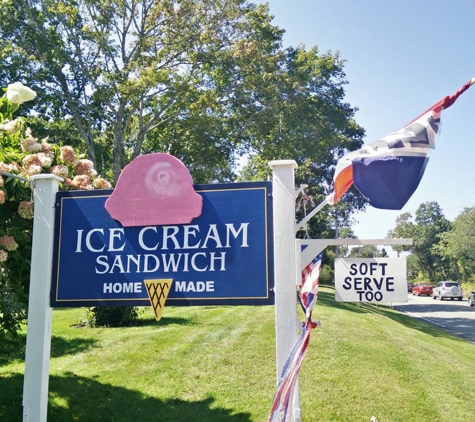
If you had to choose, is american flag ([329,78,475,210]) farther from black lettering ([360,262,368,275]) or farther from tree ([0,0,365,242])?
tree ([0,0,365,242])

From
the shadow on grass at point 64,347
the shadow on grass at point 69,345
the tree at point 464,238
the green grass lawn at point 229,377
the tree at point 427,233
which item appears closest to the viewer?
the green grass lawn at point 229,377

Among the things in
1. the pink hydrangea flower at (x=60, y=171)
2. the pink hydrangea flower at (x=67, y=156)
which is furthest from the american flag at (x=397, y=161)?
the pink hydrangea flower at (x=67, y=156)

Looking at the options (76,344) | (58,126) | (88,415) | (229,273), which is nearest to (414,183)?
(229,273)

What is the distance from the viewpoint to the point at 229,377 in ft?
22.0

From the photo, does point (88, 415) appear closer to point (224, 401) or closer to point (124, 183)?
point (224, 401)

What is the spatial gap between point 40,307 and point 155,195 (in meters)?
1.32

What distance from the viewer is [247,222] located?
3.63 metres

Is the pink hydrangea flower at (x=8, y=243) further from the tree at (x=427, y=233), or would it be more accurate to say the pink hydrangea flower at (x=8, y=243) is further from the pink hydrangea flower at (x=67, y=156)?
the tree at (x=427, y=233)

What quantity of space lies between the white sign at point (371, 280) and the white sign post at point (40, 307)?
92.5 inches

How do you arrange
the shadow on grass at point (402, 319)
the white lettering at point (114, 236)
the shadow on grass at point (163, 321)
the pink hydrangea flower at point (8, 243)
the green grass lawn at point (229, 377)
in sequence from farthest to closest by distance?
the shadow on grass at point (402, 319) < the shadow on grass at point (163, 321) < the green grass lawn at point (229, 377) < the pink hydrangea flower at point (8, 243) < the white lettering at point (114, 236)

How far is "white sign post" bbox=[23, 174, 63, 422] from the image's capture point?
3.72 m

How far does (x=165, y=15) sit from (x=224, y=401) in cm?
1603

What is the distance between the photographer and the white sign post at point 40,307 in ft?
12.2

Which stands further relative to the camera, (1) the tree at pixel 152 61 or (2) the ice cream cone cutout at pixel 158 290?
(1) the tree at pixel 152 61
